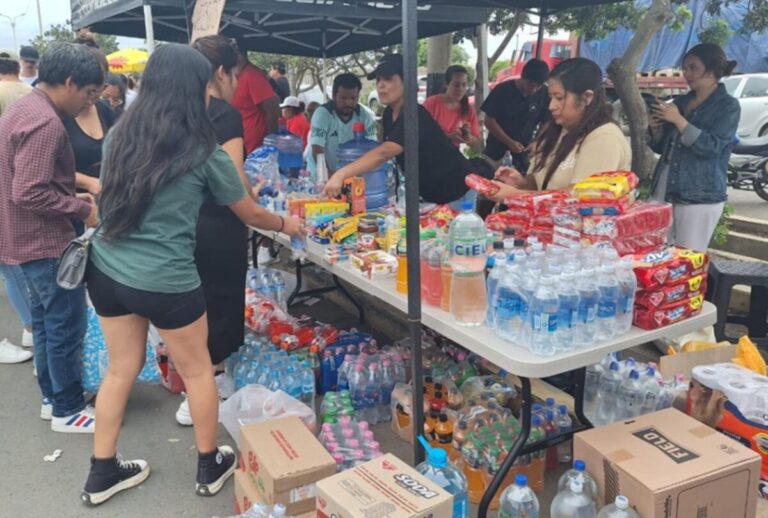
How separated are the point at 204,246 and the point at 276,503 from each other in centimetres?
136

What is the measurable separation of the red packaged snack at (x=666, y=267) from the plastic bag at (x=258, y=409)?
64.3 inches

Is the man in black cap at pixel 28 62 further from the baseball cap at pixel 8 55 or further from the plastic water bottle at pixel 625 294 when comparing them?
the plastic water bottle at pixel 625 294

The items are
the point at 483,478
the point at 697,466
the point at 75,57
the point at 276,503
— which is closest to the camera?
the point at 697,466

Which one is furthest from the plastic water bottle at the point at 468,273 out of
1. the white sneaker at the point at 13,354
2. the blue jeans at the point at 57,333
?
the white sneaker at the point at 13,354

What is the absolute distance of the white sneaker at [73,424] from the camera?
10.8 feet

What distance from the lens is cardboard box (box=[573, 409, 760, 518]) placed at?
75.2 inches

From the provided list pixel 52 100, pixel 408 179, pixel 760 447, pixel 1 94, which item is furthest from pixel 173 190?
pixel 1 94

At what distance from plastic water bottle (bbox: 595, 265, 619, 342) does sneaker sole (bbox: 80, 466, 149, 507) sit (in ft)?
7.06

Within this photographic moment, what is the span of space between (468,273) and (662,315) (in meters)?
0.73

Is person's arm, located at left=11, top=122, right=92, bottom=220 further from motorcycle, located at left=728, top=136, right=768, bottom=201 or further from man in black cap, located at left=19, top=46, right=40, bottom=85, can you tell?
motorcycle, located at left=728, top=136, right=768, bottom=201

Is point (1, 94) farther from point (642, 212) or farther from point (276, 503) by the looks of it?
point (642, 212)

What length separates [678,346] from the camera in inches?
147

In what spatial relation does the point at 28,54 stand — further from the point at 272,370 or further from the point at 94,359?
the point at 272,370

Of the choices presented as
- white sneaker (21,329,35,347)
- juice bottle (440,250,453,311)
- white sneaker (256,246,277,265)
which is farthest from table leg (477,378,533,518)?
white sneaker (256,246,277,265)
